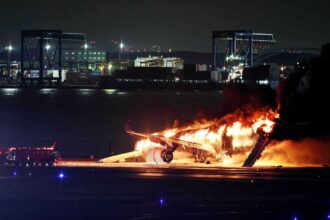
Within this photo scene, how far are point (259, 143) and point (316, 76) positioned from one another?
24.5ft

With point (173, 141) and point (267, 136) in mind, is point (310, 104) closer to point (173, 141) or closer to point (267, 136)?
point (267, 136)

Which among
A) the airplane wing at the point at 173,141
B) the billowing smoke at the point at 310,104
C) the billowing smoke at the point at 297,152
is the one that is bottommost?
the billowing smoke at the point at 297,152

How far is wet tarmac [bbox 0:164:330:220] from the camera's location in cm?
2669

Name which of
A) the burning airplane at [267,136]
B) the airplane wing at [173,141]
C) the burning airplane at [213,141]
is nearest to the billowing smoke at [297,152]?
the burning airplane at [267,136]

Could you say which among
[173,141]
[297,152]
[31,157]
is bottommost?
[297,152]

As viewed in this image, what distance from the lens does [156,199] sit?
29.9m

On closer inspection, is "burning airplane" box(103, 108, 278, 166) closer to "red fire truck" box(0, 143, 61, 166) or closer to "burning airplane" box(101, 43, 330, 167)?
"burning airplane" box(101, 43, 330, 167)

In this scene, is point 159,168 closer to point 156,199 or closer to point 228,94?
point 156,199

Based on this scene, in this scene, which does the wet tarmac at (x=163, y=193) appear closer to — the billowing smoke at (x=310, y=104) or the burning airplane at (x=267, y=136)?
the burning airplane at (x=267, y=136)

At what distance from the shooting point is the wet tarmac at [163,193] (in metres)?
26.7

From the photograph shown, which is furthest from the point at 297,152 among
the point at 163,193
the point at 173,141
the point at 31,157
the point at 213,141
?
the point at 163,193

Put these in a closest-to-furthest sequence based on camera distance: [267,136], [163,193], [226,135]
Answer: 1. [163,193]
2. [267,136]
3. [226,135]

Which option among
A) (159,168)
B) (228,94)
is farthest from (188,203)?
(228,94)

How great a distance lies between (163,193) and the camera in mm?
31641
